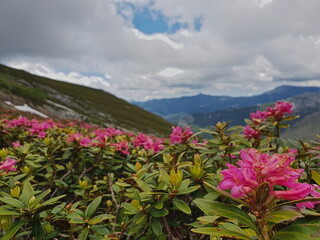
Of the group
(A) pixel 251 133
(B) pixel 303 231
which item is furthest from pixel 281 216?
(A) pixel 251 133

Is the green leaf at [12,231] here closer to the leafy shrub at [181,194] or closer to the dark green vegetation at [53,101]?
the leafy shrub at [181,194]

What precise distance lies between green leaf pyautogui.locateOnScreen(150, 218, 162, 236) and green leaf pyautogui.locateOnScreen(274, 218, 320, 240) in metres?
0.98

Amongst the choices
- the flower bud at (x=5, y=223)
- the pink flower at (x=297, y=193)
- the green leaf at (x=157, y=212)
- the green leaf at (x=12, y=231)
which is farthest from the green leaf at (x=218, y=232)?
the flower bud at (x=5, y=223)

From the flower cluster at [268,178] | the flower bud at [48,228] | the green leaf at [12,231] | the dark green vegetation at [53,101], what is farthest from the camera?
the dark green vegetation at [53,101]

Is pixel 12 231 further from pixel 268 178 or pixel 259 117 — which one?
pixel 259 117

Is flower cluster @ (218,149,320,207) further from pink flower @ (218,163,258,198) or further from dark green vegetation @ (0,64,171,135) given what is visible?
dark green vegetation @ (0,64,171,135)

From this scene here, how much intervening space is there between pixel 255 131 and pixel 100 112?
211 ft

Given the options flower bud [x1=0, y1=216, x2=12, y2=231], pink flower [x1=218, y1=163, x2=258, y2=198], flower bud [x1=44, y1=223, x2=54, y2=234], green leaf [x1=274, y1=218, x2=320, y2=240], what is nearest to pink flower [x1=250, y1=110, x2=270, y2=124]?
pink flower [x1=218, y1=163, x2=258, y2=198]

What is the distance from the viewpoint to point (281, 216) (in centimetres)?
111

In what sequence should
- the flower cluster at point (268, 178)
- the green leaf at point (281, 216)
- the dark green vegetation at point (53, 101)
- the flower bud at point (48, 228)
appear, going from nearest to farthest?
the green leaf at point (281, 216)
the flower cluster at point (268, 178)
the flower bud at point (48, 228)
the dark green vegetation at point (53, 101)

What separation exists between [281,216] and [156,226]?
109 cm

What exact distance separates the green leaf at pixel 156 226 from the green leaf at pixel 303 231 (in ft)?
3.23

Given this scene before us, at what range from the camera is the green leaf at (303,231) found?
1.08m

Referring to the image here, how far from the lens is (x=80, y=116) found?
175 ft
